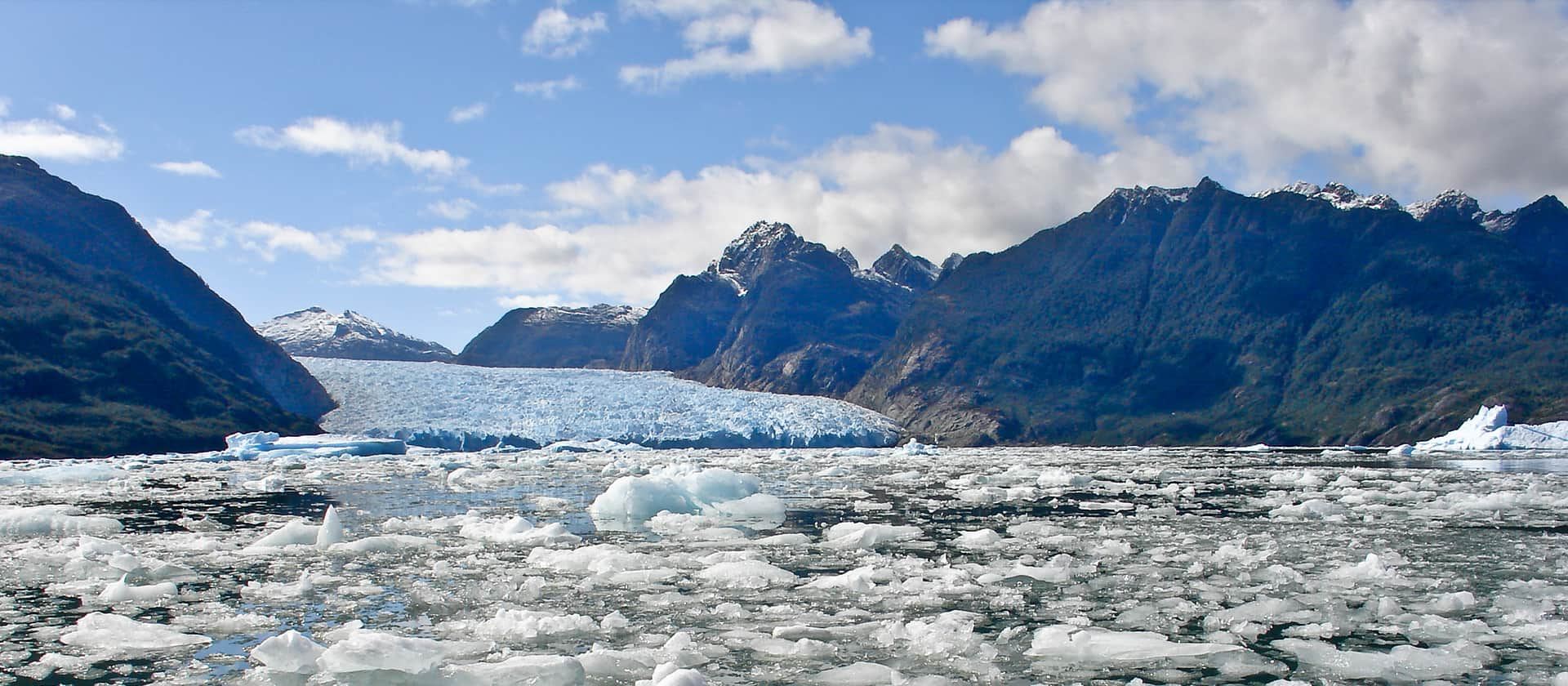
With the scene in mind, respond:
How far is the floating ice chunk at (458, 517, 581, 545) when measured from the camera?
18922mm

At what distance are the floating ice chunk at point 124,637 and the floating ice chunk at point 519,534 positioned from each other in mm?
8209

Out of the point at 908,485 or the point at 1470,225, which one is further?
the point at 1470,225

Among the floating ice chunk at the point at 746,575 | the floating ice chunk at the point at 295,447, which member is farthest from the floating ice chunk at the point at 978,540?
the floating ice chunk at the point at 295,447

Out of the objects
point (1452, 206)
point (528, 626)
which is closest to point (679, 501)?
point (528, 626)

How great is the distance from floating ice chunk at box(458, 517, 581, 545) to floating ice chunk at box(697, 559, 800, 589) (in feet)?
15.8

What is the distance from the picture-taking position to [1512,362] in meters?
124

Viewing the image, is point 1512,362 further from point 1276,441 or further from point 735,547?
point 735,547

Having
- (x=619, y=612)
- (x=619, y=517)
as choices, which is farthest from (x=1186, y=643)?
(x=619, y=517)

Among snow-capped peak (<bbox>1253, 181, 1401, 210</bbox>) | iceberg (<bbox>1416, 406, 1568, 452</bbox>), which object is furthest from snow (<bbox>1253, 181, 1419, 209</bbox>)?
iceberg (<bbox>1416, 406, 1568, 452</bbox>)

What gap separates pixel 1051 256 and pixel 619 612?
609 ft

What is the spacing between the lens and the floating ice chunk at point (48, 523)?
66.8 ft

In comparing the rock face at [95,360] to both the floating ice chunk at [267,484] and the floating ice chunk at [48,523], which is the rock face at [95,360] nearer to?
the floating ice chunk at [267,484]

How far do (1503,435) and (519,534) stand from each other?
84936 mm

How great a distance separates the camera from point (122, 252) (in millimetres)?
124562
